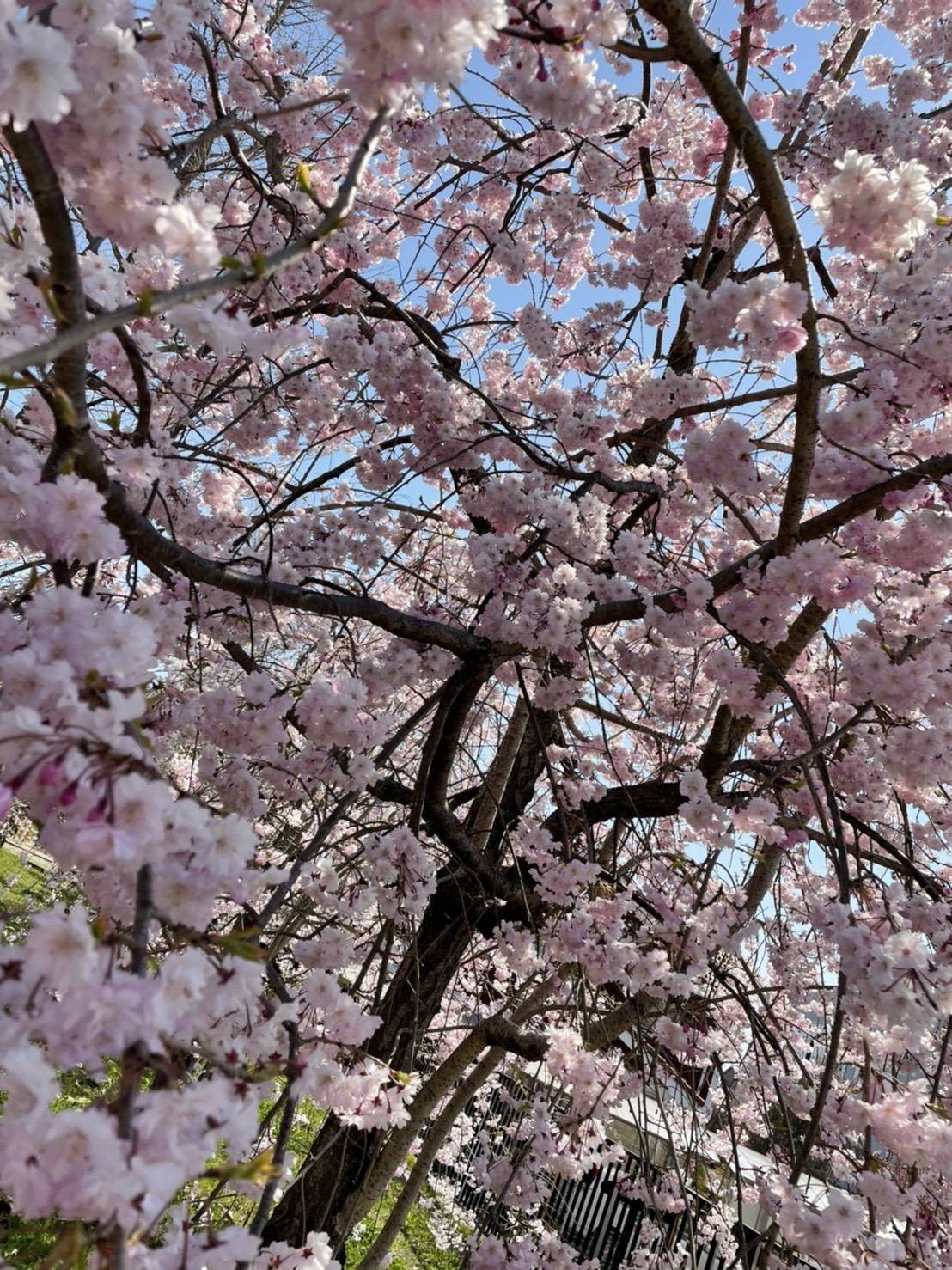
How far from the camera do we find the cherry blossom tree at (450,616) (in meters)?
1.03

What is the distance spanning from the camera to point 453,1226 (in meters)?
7.34

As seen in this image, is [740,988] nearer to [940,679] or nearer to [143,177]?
[940,679]

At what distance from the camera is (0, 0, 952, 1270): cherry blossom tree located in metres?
1.03

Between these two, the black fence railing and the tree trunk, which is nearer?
the tree trunk

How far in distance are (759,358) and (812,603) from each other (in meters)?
1.15

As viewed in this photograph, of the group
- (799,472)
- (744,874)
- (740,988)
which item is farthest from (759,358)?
(744,874)

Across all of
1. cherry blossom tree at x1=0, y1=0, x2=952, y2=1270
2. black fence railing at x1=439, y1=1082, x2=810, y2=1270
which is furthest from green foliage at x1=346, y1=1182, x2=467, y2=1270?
cherry blossom tree at x1=0, y1=0, x2=952, y2=1270

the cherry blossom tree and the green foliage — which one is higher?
the cherry blossom tree

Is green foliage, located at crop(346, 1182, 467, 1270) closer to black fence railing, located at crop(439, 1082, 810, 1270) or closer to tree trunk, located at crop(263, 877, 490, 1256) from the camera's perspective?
black fence railing, located at crop(439, 1082, 810, 1270)

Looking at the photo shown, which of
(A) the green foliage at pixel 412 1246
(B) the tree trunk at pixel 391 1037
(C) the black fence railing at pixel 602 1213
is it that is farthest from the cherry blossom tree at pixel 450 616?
(A) the green foliage at pixel 412 1246

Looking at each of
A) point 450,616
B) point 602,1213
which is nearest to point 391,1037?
point 450,616

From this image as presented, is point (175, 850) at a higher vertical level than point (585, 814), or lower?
lower

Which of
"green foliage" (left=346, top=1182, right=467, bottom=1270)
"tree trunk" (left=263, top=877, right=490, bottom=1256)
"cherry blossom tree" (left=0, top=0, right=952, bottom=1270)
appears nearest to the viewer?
"cherry blossom tree" (left=0, top=0, right=952, bottom=1270)

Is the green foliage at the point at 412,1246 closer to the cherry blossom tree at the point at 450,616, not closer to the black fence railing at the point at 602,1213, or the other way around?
the black fence railing at the point at 602,1213
